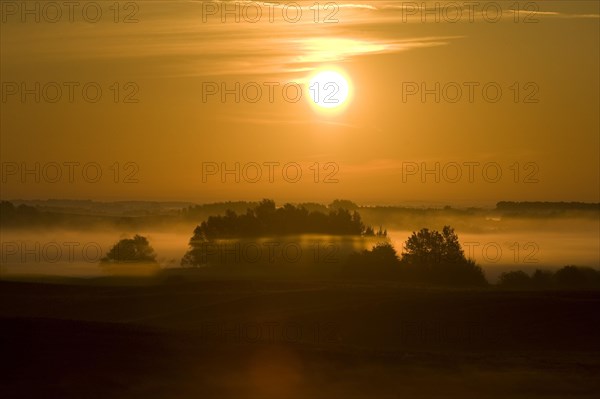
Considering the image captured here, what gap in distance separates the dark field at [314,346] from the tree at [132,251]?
670 cm

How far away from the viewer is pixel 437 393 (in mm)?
12391

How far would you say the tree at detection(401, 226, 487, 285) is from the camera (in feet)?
107

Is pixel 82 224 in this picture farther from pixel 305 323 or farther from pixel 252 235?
pixel 305 323

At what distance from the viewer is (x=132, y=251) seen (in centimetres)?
3216

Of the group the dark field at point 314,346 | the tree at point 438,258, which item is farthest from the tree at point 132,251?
the tree at point 438,258

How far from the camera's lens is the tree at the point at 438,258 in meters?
32.6

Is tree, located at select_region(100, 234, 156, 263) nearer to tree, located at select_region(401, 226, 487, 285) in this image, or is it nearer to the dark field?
the dark field

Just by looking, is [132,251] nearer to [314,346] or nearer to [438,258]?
[438,258]

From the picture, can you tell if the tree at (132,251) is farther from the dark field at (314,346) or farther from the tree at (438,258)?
the tree at (438,258)

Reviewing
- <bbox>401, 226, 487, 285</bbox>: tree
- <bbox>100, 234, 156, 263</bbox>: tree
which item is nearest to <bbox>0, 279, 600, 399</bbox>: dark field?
<bbox>100, 234, 156, 263</bbox>: tree

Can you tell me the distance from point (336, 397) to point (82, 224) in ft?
67.8

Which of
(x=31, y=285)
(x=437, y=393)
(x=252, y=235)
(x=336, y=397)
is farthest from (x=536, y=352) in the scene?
(x=252, y=235)

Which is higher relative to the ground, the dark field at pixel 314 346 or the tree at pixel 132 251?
the tree at pixel 132 251

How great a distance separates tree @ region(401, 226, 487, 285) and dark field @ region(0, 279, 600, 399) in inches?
316
